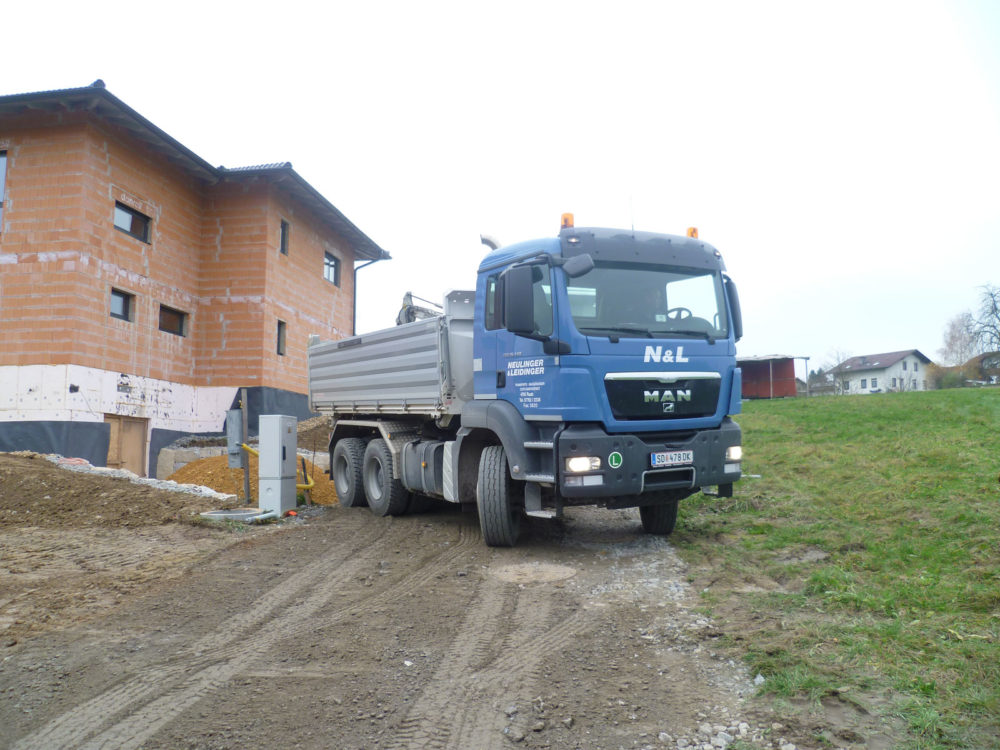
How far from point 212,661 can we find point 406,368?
5.07m

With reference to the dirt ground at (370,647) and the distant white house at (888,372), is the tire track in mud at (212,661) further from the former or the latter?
the distant white house at (888,372)

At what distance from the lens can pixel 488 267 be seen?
25.1 feet

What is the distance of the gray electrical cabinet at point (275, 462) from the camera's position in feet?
31.5

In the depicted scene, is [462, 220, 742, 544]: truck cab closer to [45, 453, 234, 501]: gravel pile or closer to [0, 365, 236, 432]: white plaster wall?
[45, 453, 234, 501]: gravel pile

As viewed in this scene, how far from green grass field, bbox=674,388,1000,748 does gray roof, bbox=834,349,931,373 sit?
226ft

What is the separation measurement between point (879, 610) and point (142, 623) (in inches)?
206

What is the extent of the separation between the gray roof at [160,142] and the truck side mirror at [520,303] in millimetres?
11980

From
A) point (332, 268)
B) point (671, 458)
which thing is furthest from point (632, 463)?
point (332, 268)

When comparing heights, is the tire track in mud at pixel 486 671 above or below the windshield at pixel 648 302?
below

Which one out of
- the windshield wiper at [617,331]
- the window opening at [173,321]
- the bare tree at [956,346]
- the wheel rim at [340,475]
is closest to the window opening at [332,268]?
the window opening at [173,321]

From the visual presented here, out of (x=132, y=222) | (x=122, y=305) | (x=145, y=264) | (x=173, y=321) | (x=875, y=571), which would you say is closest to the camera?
(x=875, y=571)

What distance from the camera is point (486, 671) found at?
4168 mm

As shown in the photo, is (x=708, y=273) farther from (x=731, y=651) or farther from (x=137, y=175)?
(x=137, y=175)

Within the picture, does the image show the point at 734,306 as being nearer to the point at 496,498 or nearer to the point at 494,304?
the point at 494,304
